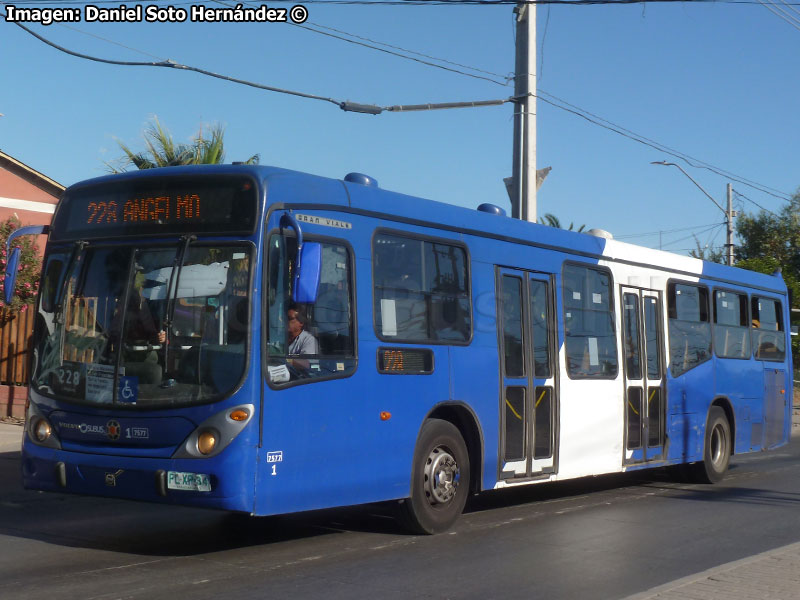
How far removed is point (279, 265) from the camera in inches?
315

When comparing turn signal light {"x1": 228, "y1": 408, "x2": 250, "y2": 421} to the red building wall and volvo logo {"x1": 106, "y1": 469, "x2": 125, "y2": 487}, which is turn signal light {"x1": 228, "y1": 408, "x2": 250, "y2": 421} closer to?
volvo logo {"x1": 106, "y1": 469, "x2": 125, "y2": 487}

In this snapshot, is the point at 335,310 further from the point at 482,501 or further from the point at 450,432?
the point at 482,501

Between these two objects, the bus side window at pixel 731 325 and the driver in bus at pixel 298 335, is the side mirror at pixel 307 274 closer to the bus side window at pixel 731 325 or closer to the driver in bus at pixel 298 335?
the driver in bus at pixel 298 335

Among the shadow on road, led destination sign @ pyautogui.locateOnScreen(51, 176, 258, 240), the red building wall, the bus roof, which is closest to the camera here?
led destination sign @ pyautogui.locateOnScreen(51, 176, 258, 240)

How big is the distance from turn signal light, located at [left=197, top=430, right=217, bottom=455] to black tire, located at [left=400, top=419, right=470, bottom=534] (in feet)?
7.51

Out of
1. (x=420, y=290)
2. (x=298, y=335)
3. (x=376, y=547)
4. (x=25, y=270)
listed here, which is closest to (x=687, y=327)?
(x=420, y=290)

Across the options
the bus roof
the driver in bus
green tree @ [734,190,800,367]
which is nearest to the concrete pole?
green tree @ [734,190,800,367]

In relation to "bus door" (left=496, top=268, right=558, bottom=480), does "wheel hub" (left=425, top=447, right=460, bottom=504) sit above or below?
below

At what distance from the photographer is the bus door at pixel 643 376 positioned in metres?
13.1

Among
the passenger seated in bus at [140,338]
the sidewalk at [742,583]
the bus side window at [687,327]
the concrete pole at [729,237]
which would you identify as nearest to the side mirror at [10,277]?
the passenger seated in bus at [140,338]

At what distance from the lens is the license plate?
753 centimetres

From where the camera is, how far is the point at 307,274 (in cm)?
764

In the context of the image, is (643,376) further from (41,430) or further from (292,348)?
(41,430)

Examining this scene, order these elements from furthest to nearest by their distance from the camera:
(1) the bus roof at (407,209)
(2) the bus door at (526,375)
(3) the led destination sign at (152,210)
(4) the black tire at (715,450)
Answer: (4) the black tire at (715,450)
(2) the bus door at (526,375)
(1) the bus roof at (407,209)
(3) the led destination sign at (152,210)
